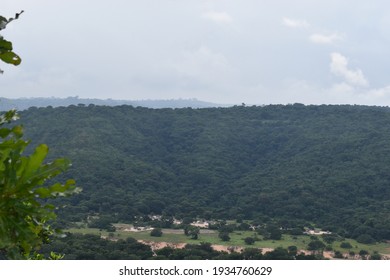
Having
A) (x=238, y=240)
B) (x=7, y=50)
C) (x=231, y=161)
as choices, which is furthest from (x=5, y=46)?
(x=231, y=161)

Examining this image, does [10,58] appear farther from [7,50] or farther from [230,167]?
[230,167]

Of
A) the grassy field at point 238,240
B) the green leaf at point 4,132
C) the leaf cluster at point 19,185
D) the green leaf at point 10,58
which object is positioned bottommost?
the grassy field at point 238,240

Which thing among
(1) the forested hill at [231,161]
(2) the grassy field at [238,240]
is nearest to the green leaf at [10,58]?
(2) the grassy field at [238,240]

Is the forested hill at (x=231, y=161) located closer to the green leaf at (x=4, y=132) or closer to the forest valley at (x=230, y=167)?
the forest valley at (x=230, y=167)

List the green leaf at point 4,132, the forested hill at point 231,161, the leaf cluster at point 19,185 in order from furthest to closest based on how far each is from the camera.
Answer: the forested hill at point 231,161, the green leaf at point 4,132, the leaf cluster at point 19,185

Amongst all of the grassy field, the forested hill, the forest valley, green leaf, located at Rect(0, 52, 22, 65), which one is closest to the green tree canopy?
green leaf, located at Rect(0, 52, 22, 65)

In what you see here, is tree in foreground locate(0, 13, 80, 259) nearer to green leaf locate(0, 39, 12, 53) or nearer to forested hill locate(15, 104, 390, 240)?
green leaf locate(0, 39, 12, 53)

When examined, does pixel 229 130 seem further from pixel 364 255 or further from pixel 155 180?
pixel 364 255

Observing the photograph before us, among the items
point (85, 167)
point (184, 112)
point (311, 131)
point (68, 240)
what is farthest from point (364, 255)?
point (184, 112)

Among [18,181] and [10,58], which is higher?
[10,58]
